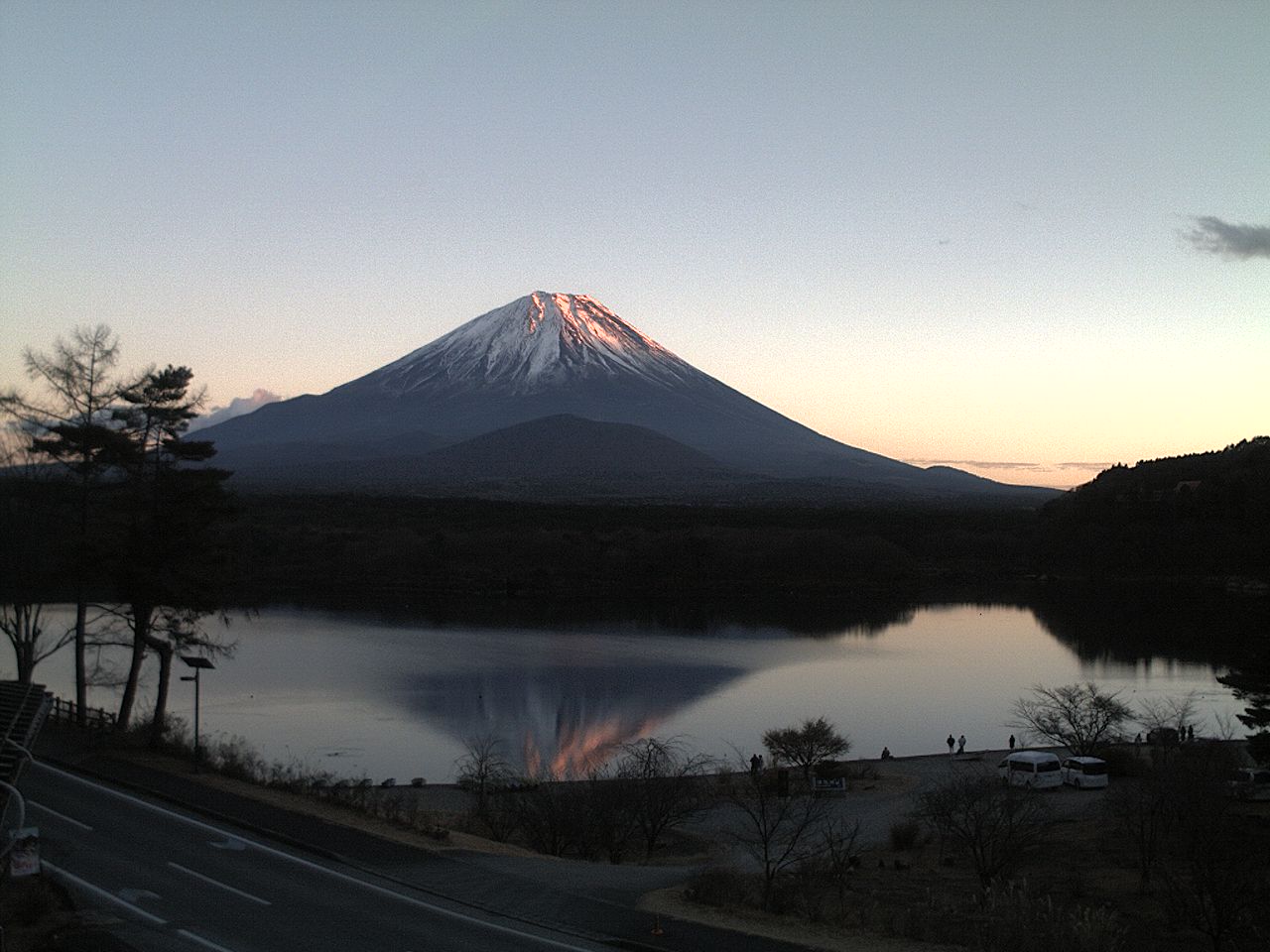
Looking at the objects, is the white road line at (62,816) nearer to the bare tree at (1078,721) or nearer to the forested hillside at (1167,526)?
the bare tree at (1078,721)

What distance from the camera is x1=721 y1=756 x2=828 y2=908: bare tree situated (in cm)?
1139

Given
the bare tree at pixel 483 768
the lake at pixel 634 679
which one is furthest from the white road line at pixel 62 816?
the lake at pixel 634 679

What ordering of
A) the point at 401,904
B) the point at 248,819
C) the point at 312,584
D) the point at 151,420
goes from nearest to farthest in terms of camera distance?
the point at 401,904 → the point at 248,819 → the point at 151,420 → the point at 312,584

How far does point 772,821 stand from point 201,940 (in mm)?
8421

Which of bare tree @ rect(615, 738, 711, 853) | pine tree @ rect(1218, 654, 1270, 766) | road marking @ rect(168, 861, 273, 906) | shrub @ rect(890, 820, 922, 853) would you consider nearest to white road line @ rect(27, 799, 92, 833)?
road marking @ rect(168, 861, 273, 906)

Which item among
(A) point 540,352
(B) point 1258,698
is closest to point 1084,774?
(B) point 1258,698

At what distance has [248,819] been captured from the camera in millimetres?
10766

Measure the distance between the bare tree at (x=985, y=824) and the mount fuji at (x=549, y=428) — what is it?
100 meters

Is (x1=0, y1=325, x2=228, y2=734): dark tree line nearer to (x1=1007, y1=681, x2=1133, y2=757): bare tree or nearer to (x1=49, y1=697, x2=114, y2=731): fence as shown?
(x1=49, y1=697, x2=114, y2=731): fence

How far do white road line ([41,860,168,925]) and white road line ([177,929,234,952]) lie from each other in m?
0.22

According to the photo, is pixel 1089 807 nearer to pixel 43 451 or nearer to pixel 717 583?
pixel 43 451

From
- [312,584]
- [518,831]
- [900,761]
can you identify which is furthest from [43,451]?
[312,584]

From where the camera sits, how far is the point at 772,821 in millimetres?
14562

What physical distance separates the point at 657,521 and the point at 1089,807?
54.9 m
